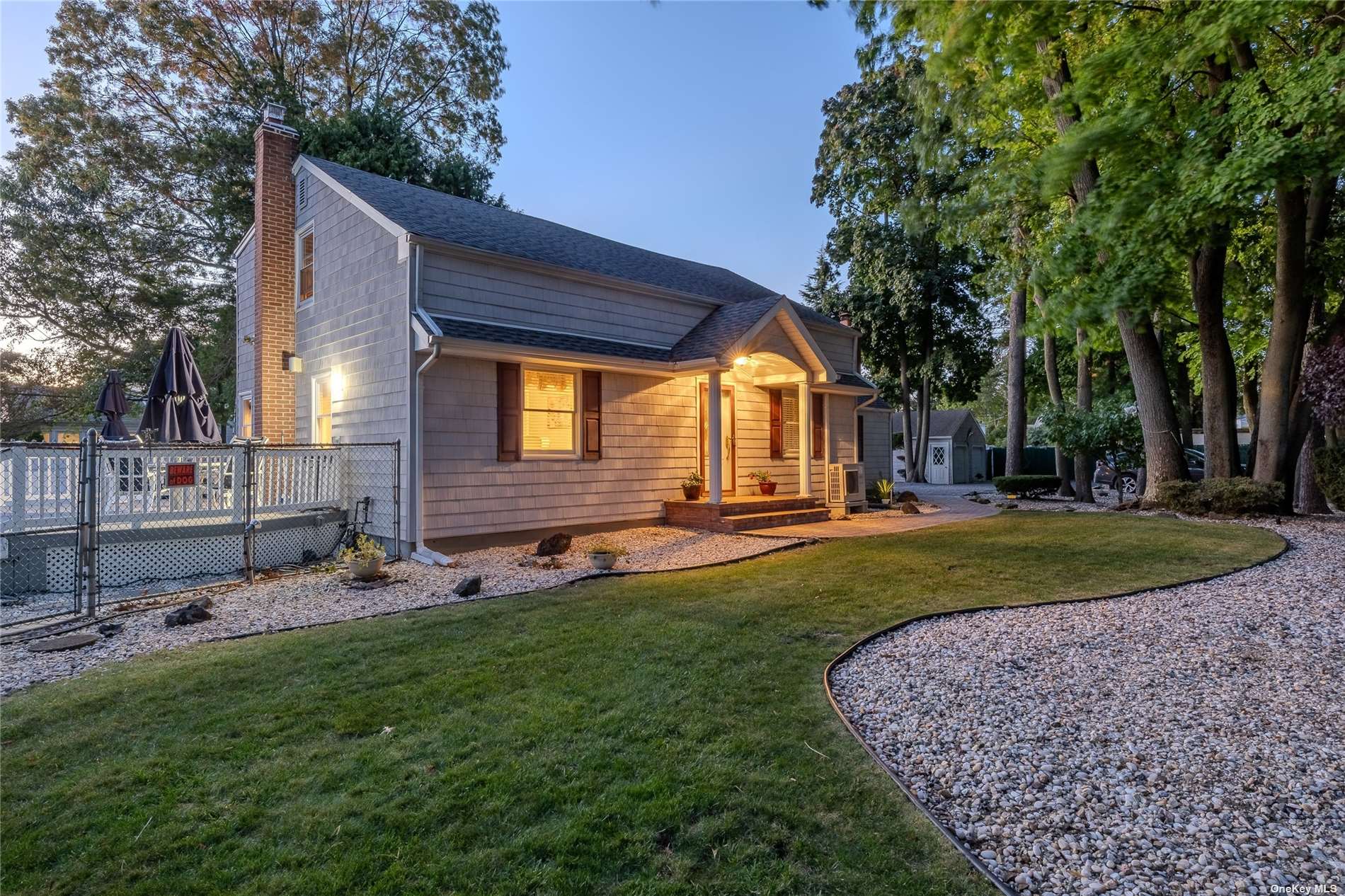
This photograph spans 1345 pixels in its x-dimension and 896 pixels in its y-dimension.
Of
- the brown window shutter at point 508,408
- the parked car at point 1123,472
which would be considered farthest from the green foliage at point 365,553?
the parked car at point 1123,472

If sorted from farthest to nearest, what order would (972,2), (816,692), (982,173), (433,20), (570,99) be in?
(433,20) → (570,99) → (982,173) → (816,692) → (972,2)

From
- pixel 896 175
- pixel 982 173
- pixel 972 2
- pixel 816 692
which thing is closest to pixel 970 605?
pixel 816 692

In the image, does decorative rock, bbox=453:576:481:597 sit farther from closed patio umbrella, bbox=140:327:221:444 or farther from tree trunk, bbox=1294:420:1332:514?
tree trunk, bbox=1294:420:1332:514

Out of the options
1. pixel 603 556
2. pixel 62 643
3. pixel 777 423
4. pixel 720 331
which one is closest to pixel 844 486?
pixel 777 423

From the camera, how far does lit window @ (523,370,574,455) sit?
9.31 m

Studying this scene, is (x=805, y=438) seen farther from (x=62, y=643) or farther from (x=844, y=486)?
(x=62, y=643)

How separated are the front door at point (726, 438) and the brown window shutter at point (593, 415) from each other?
7.75ft

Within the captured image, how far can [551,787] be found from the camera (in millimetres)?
2574

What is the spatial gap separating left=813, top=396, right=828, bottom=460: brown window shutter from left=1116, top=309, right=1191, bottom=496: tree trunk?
17.3 ft

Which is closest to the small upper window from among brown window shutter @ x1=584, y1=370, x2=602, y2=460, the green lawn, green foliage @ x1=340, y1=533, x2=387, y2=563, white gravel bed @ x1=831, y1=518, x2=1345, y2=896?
brown window shutter @ x1=584, y1=370, x2=602, y2=460

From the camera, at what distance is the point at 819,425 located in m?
13.2

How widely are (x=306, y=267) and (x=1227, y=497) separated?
15.5 meters

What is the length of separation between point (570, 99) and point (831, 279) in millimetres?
18780

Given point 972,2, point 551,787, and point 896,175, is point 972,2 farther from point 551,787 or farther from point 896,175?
point 896,175
